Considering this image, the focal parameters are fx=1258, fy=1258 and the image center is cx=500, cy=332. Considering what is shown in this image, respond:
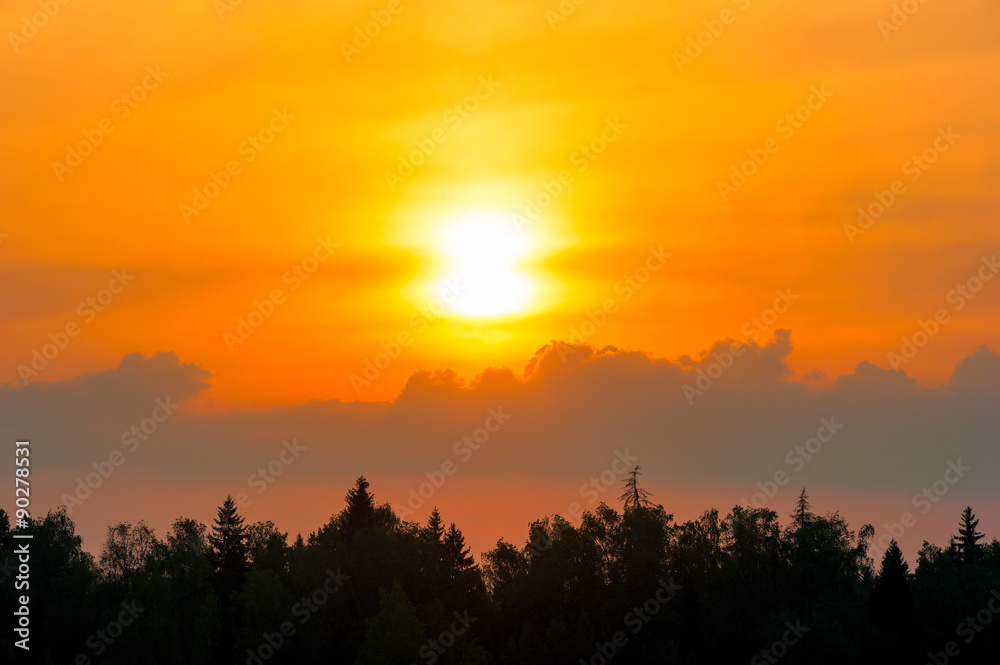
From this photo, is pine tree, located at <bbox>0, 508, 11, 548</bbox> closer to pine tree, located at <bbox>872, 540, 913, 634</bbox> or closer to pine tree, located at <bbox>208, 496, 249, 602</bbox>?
pine tree, located at <bbox>208, 496, 249, 602</bbox>

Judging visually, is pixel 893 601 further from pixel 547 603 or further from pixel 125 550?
pixel 125 550

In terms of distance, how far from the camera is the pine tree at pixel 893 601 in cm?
11062

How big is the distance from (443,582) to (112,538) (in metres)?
75.4

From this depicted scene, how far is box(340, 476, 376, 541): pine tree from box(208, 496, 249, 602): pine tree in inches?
512

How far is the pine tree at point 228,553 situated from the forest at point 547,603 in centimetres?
25

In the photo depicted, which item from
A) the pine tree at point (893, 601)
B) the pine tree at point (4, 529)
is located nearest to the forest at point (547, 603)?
the pine tree at point (893, 601)

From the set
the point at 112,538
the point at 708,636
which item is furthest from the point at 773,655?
the point at 112,538

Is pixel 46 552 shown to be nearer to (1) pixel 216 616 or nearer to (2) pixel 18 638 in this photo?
(2) pixel 18 638

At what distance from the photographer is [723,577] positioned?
397 feet

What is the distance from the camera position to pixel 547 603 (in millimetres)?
120750

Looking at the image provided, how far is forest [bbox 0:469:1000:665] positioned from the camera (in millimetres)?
109875

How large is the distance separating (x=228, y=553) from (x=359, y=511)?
1837 centimetres

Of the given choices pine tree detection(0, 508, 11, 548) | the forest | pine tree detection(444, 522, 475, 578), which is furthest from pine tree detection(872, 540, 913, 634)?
pine tree detection(0, 508, 11, 548)

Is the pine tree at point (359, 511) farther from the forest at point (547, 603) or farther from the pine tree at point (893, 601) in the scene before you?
the pine tree at point (893, 601)
